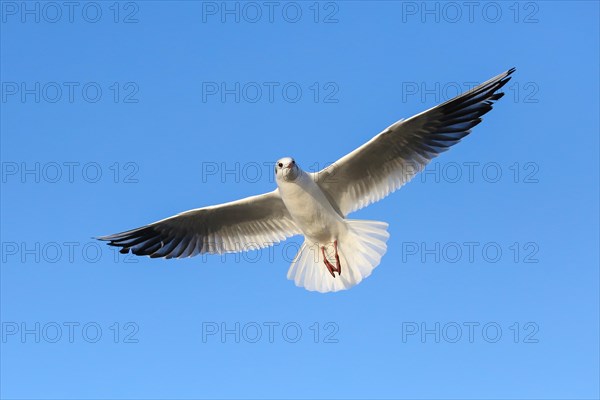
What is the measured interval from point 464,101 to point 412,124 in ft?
1.75

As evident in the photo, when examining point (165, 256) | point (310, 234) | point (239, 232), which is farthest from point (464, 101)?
point (165, 256)

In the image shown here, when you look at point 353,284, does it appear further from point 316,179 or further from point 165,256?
point 165,256

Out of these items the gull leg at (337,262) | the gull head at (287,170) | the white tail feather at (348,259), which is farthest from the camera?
the gull leg at (337,262)

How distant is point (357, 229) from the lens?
10195 mm

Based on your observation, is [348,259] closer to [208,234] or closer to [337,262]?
[337,262]

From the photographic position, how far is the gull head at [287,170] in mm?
9797

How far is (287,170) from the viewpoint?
9.80m

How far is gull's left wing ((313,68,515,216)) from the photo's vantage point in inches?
392

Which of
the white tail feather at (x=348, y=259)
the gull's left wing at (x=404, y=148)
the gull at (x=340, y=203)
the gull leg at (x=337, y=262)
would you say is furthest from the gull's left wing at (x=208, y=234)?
the gull's left wing at (x=404, y=148)

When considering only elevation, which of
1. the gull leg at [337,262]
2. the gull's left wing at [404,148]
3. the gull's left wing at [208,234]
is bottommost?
the gull leg at [337,262]

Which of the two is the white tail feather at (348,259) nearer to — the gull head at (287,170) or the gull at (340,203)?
the gull at (340,203)

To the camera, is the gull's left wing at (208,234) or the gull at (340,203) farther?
the gull's left wing at (208,234)

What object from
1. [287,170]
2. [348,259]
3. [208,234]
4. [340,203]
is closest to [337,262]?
[348,259]

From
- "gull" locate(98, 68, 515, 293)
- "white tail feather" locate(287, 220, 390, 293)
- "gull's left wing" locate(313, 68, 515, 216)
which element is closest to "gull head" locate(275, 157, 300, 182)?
"gull" locate(98, 68, 515, 293)
